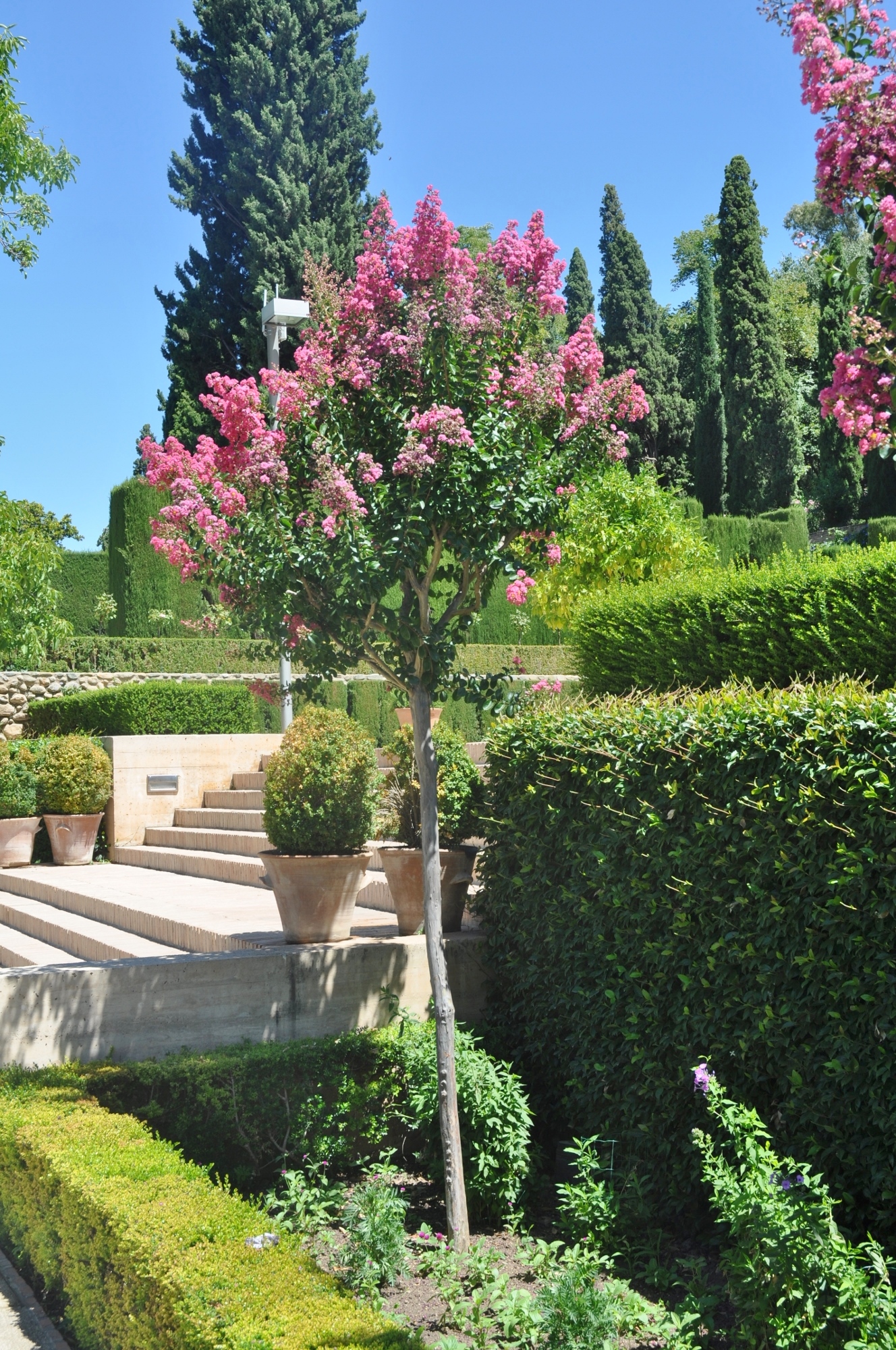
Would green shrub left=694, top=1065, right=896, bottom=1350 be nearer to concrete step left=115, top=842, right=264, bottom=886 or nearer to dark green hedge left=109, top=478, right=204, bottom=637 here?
concrete step left=115, top=842, right=264, bottom=886

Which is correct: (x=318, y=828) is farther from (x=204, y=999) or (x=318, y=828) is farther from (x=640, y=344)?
(x=640, y=344)

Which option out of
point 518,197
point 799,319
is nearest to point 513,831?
point 518,197

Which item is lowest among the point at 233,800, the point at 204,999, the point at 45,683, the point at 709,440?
the point at 204,999

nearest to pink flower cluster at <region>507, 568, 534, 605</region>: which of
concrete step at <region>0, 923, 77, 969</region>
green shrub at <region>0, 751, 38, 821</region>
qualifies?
concrete step at <region>0, 923, 77, 969</region>

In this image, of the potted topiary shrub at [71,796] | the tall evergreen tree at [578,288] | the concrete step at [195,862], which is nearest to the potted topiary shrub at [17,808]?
the potted topiary shrub at [71,796]

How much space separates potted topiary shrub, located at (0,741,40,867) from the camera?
10.4m

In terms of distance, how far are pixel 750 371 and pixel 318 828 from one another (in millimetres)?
29376

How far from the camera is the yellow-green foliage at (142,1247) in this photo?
2.80 metres

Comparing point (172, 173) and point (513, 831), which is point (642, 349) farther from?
point (513, 831)

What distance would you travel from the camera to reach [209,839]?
980cm

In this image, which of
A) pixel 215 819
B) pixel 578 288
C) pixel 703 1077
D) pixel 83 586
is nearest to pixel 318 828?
pixel 703 1077

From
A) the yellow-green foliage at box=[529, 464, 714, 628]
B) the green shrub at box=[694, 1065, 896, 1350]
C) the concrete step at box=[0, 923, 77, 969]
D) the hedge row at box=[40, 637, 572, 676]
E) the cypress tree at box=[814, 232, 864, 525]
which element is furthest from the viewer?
the cypress tree at box=[814, 232, 864, 525]

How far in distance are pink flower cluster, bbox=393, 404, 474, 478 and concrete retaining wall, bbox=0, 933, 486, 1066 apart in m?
2.61

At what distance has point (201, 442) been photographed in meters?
5.58
